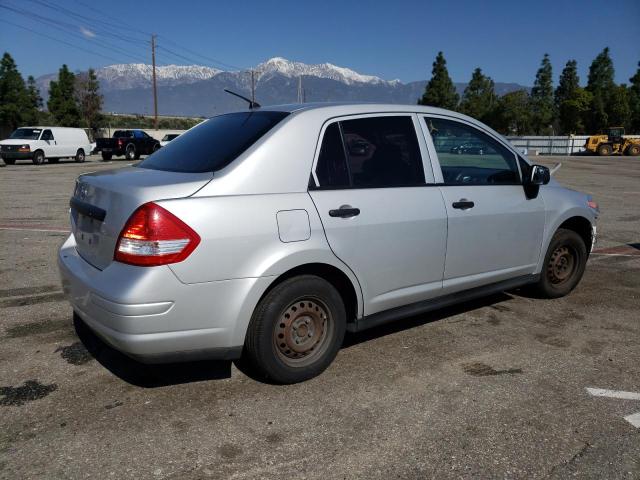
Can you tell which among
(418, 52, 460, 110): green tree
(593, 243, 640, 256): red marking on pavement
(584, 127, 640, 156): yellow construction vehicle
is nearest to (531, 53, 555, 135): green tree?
(418, 52, 460, 110): green tree

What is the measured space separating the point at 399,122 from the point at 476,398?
1.92m

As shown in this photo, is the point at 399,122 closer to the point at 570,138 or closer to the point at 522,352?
the point at 522,352

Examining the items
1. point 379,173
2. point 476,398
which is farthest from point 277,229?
point 476,398

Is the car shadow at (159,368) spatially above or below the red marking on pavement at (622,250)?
below

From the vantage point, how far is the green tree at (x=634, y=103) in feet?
198

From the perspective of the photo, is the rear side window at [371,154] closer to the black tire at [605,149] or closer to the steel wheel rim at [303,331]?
the steel wheel rim at [303,331]

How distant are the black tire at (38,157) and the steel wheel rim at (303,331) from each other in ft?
94.2

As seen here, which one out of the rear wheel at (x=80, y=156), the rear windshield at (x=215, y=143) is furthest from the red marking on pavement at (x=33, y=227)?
the rear wheel at (x=80, y=156)

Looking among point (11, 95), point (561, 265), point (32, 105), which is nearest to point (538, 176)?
point (561, 265)

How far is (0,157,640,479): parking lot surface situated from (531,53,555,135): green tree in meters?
68.5

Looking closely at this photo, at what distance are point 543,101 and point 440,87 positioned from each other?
41.6 feet

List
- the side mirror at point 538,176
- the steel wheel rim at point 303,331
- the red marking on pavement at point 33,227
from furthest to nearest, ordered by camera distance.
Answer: the red marking on pavement at point 33,227
the side mirror at point 538,176
the steel wheel rim at point 303,331

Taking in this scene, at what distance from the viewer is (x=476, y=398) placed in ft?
10.8

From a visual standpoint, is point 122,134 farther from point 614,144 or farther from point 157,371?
point 614,144
